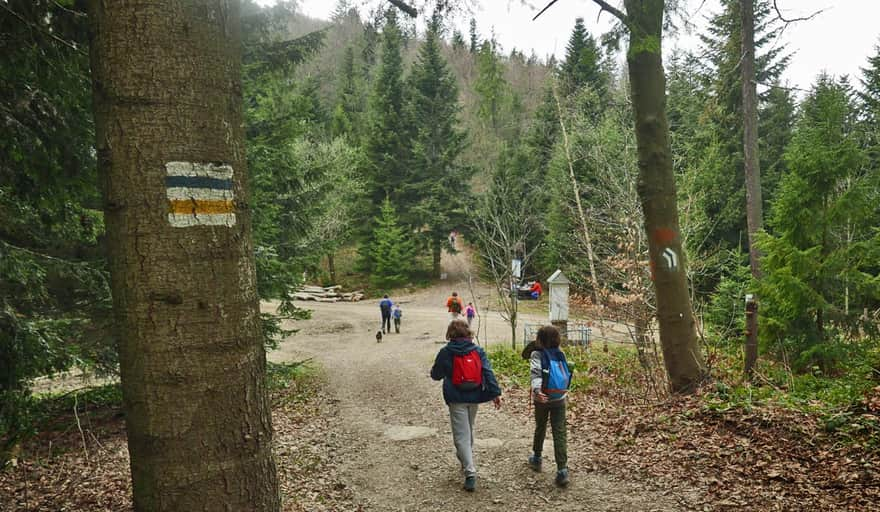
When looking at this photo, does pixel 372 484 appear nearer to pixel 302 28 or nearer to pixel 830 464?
pixel 830 464

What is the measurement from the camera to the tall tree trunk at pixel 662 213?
6.47 meters

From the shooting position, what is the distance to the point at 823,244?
8.00m

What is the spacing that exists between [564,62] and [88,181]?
3035 cm

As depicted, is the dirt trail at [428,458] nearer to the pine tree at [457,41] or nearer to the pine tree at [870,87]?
the pine tree at [457,41]

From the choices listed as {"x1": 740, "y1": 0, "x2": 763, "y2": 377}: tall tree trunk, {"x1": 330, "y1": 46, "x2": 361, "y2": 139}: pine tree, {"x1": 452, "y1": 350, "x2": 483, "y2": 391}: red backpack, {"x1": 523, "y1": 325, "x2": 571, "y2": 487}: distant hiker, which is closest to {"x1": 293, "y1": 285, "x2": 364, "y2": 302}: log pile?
{"x1": 330, "y1": 46, "x2": 361, "y2": 139}: pine tree

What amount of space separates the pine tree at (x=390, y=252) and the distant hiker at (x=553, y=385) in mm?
27427

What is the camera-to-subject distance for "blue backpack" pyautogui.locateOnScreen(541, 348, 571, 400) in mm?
5121

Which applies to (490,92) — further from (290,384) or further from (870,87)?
(290,384)

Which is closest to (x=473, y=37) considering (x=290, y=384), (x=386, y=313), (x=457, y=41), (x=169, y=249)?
(x=457, y=41)

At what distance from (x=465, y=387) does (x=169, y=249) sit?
4039 mm

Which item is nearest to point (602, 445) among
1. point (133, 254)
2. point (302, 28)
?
point (133, 254)

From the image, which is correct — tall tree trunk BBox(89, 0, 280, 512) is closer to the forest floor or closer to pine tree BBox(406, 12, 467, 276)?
the forest floor

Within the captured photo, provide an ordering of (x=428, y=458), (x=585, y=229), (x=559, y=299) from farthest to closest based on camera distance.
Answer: (x=559, y=299), (x=585, y=229), (x=428, y=458)

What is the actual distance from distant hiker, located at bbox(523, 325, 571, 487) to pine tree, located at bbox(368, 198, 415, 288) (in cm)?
2743
